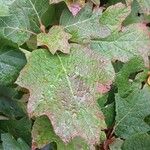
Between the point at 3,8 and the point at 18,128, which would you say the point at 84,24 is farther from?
the point at 18,128

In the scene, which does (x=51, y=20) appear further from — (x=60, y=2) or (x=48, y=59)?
(x=48, y=59)

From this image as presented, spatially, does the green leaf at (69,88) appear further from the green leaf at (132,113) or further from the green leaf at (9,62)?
the green leaf at (132,113)

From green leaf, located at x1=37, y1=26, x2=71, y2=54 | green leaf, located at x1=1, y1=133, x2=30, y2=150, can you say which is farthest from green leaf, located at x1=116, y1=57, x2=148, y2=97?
green leaf, located at x1=1, y1=133, x2=30, y2=150

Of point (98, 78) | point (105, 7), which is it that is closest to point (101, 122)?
point (98, 78)

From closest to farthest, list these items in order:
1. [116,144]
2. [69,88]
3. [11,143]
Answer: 1. [69,88]
2. [11,143]
3. [116,144]

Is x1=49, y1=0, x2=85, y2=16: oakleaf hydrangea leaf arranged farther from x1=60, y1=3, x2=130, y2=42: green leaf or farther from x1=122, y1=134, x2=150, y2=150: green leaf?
x1=122, y1=134, x2=150, y2=150: green leaf

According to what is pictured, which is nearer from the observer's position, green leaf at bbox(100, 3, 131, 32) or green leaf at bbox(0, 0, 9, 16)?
green leaf at bbox(0, 0, 9, 16)

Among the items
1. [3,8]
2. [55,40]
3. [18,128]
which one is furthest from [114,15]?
[18,128]
